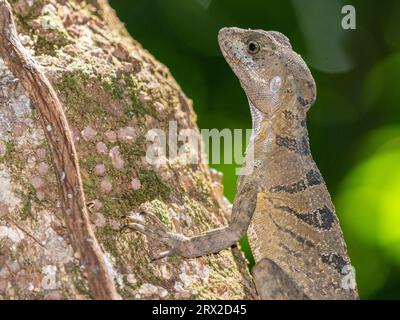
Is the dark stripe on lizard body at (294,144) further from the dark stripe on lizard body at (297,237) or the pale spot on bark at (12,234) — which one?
the pale spot on bark at (12,234)

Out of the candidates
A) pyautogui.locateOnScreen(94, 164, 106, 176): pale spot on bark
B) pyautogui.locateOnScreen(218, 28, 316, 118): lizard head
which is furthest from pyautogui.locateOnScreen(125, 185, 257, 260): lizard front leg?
pyautogui.locateOnScreen(218, 28, 316, 118): lizard head

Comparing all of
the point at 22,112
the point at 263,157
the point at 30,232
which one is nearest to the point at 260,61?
the point at 263,157

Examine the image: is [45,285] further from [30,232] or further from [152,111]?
[152,111]

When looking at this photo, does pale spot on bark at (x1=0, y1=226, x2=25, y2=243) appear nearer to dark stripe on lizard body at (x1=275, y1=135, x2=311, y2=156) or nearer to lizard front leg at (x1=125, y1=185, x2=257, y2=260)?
lizard front leg at (x1=125, y1=185, x2=257, y2=260)

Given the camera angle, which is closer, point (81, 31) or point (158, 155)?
point (158, 155)

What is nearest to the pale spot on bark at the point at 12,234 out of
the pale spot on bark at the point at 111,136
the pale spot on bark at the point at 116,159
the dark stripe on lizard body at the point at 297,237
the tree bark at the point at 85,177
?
the tree bark at the point at 85,177

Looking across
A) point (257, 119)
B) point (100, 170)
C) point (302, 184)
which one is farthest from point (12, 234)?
point (257, 119)

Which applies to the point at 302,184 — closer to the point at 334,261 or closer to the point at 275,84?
the point at 334,261
